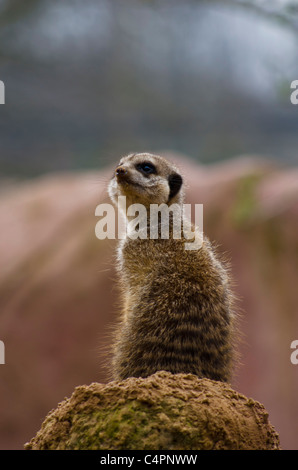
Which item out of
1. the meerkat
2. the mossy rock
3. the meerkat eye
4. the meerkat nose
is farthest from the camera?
the meerkat eye

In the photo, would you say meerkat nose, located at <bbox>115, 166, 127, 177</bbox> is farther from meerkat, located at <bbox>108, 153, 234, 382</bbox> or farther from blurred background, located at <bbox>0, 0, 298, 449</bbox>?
blurred background, located at <bbox>0, 0, 298, 449</bbox>

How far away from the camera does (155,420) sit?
0.99 meters

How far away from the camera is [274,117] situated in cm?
373

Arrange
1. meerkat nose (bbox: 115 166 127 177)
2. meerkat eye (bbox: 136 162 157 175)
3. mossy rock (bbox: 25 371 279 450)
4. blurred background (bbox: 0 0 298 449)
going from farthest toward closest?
blurred background (bbox: 0 0 298 449)
meerkat eye (bbox: 136 162 157 175)
meerkat nose (bbox: 115 166 127 177)
mossy rock (bbox: 25 371 279 450)

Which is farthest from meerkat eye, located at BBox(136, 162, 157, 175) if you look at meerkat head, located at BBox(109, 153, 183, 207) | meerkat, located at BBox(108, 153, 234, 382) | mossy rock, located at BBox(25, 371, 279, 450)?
mossy rock, located at BBox(25, 371, 279, 450)

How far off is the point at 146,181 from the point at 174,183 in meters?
0.11

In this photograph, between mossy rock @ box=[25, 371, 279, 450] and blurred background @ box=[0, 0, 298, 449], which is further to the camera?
blurred background @ box=[0, 0, 298, 449]

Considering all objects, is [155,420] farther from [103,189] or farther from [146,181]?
[103,189]

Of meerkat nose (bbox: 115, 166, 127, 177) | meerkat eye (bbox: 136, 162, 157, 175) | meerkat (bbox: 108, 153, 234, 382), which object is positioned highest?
meerkat eye (bbox: 136, 162, 157, 175)

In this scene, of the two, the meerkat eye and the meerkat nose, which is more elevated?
the meerkat eye

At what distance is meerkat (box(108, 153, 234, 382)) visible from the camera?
1.36 meters

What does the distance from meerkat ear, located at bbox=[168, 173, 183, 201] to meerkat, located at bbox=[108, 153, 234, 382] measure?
196 millimetres

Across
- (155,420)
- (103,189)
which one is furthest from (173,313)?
(103,189)
